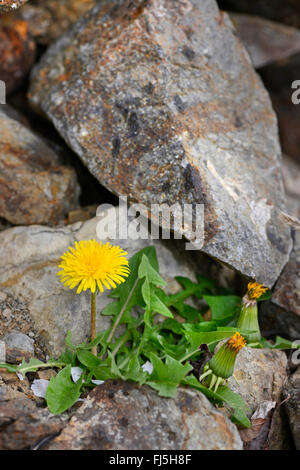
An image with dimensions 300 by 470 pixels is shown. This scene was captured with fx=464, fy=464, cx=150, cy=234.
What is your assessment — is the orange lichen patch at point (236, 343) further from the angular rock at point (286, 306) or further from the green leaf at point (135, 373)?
the angular rock at point (286, 306)

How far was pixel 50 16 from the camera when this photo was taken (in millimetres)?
4254

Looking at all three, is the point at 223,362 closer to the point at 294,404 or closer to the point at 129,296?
the point at 294,404

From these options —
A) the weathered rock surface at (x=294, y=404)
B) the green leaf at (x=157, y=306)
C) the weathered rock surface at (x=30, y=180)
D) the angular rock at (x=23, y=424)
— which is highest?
the weathered rock surface at (x=30, y=180)

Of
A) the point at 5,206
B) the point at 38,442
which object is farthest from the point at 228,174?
the point at 38,442

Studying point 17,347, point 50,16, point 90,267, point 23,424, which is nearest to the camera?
point 23,424

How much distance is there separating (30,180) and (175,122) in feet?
3.67

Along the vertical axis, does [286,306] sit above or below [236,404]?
above

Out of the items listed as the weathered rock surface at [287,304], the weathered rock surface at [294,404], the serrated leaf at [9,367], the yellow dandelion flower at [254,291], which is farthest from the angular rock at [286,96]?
the serrated leaf at [9,367]

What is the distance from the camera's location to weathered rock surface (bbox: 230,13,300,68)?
180 inches

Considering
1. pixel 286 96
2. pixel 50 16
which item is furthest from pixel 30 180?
pixel 286 96

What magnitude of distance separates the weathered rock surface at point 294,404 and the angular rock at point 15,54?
3109 millimetres

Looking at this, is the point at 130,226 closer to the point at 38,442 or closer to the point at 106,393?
the point at 106,393

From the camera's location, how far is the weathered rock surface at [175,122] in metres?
3.00

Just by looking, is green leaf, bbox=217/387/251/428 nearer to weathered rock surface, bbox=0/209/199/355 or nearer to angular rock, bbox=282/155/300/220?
weathered rock surface, bbox=0/209/199/355
